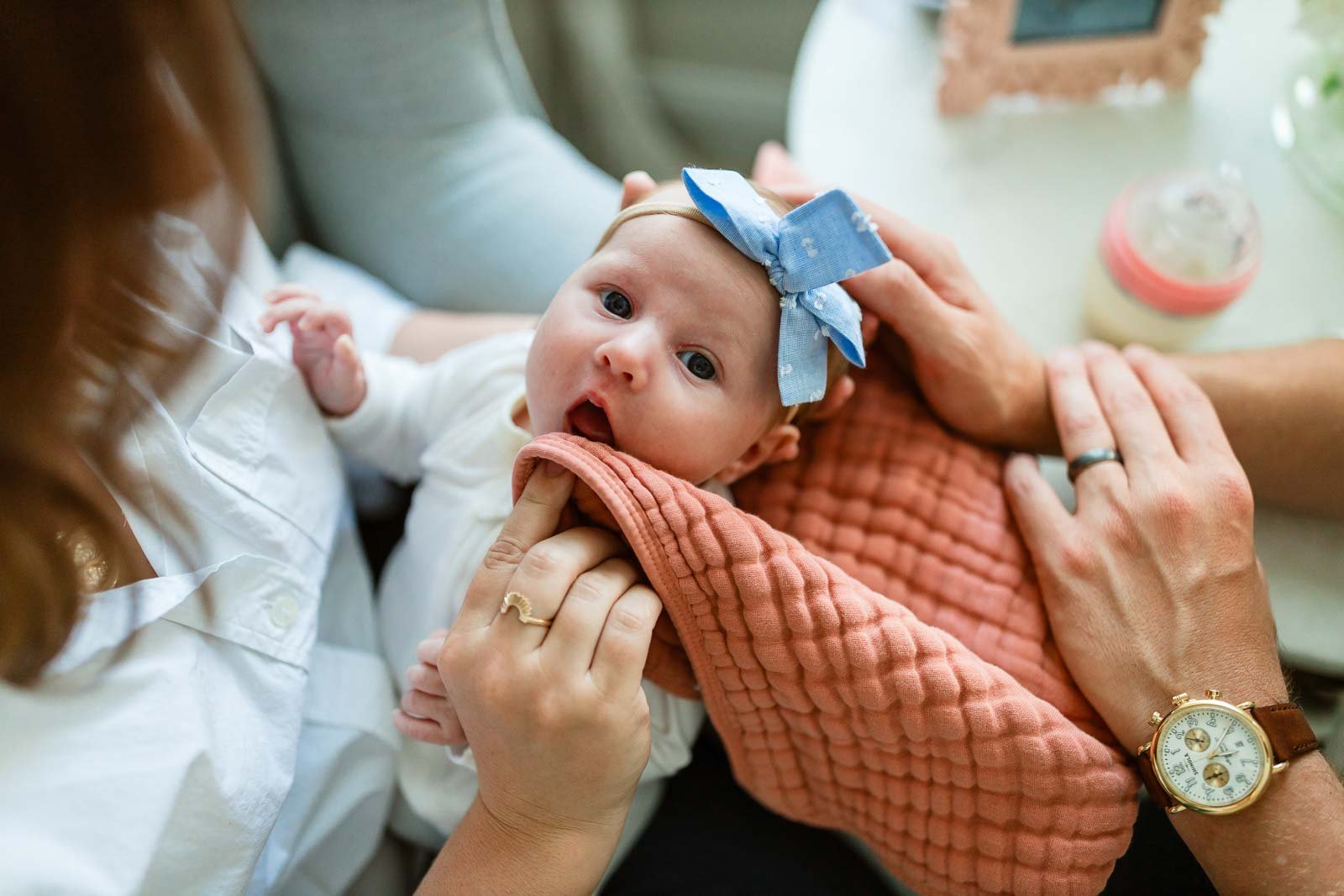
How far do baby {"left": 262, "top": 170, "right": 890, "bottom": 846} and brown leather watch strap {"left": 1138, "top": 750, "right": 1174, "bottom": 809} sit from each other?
47 cm

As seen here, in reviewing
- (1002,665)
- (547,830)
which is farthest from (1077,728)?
(547,830)

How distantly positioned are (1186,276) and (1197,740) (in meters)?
0.61

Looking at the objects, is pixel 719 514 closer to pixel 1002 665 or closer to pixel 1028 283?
pixel 1002 665

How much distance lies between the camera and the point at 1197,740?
823 mm

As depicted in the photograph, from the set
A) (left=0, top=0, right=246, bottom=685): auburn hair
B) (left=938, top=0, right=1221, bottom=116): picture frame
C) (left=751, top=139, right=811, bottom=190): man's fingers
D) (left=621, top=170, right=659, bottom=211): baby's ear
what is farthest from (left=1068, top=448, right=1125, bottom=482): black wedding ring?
(left=0, top=0, right=246, bottom=685): auburn hair

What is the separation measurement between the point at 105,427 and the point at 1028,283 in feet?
3.89

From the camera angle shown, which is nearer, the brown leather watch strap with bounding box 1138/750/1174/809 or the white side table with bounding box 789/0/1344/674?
the brown leather watch strap with bounding box 1138/750/1174/809

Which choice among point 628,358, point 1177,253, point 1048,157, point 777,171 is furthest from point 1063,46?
point 628,358

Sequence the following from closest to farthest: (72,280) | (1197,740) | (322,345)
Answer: (72,280), (1197,740), (322,345)

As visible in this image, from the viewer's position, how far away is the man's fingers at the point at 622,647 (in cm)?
76

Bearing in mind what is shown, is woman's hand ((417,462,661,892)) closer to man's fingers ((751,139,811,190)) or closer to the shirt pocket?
the shirt pocket

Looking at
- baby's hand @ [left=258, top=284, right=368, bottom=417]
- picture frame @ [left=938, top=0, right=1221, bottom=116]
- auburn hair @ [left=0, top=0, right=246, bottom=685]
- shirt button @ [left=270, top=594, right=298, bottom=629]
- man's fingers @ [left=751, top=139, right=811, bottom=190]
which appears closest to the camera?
auburn hair @ [left=0, top=0, right=246, bottom=685]

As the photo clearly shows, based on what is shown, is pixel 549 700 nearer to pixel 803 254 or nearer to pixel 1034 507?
pixel 803 254

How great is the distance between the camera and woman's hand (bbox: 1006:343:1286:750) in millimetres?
860
